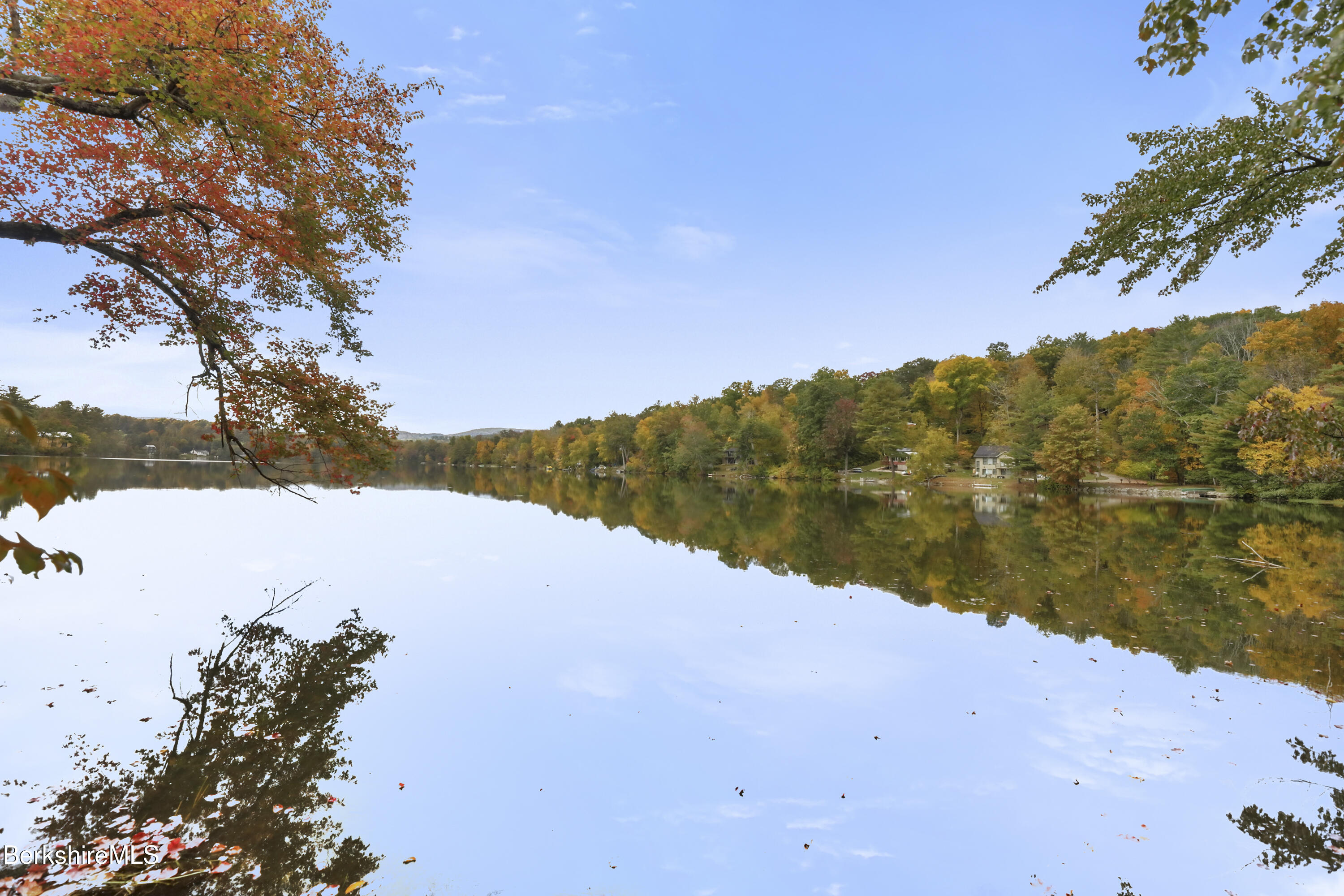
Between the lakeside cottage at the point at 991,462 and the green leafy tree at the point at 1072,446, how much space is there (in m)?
13.6

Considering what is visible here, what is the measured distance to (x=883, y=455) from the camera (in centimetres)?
6969

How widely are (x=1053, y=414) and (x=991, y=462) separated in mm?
9679

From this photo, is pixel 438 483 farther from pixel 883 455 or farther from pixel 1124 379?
pixel 1124 379

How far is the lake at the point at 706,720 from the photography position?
13.8 feet

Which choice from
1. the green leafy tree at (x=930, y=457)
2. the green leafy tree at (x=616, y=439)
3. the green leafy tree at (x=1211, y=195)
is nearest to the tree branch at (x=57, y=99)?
the green leafy tree at (x=1211, y=195)

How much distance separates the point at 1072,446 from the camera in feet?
156

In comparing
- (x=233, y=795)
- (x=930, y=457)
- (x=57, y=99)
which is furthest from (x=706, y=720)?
(x=930, y=457)

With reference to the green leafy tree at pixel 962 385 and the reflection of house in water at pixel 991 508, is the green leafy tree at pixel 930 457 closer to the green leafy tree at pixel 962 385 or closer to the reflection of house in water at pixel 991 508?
the reflection of house in water at pixel 991 508

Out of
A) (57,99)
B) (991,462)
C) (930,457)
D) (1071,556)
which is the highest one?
(57,99)

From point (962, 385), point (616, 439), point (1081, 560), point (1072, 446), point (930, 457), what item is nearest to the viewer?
point (1081, 560)

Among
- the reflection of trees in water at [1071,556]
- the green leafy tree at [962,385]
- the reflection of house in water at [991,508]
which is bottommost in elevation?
the reflection of house in water at [991,508]

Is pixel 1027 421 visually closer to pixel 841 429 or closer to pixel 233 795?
pixel 841 429

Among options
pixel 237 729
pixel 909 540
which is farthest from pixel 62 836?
pixel 909 540

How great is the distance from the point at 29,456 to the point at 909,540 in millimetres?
71667
